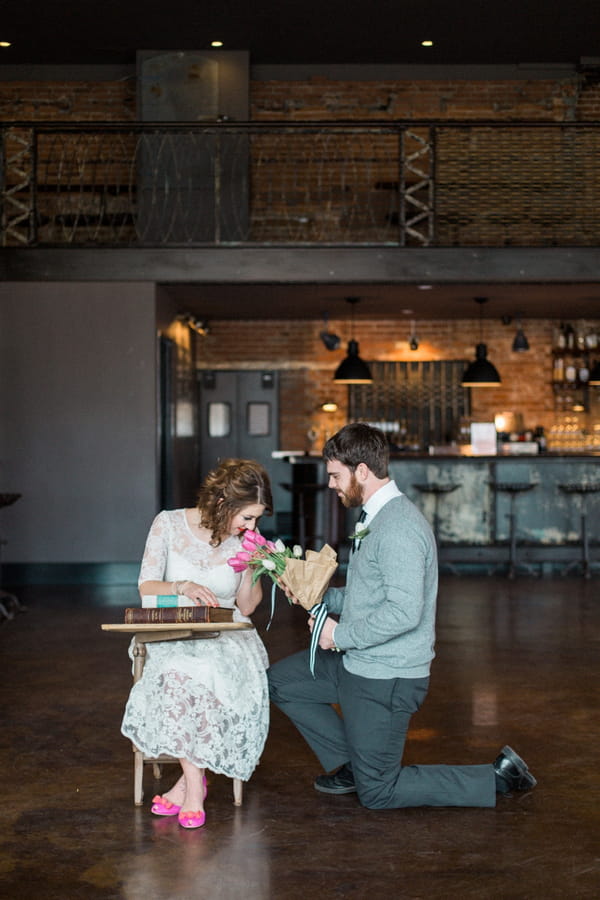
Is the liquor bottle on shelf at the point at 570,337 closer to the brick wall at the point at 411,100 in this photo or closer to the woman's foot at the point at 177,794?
the brick wall at the point at 411,100

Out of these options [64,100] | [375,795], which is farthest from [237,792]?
[64,100]

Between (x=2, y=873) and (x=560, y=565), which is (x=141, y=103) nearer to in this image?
(x=560, y=565)

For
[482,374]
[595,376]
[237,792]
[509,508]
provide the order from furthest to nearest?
[595,376] < [482,374] < [509,508] < [237,792]

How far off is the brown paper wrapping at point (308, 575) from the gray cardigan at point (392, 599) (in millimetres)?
141

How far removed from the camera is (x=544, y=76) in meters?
11.3

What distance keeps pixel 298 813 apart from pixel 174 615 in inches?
32.1

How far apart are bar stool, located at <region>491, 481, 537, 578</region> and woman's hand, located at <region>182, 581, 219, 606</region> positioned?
6.00m

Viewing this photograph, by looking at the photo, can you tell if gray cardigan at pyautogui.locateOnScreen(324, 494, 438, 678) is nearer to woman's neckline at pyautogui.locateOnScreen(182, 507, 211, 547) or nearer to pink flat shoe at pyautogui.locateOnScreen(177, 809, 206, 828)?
woman's neckline at pyautogui.locateOnScreen(182, 507, 211, 547)

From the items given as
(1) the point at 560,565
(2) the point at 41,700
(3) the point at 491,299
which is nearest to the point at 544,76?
(3) the point at 491,299

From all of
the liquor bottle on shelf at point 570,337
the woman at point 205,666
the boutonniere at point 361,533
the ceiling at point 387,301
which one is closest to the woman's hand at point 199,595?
the woman at point 205,666

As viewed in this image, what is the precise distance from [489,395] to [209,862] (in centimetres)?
972

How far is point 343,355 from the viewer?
40.1 feet

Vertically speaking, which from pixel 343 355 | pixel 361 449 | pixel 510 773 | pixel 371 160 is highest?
pixel 371 160

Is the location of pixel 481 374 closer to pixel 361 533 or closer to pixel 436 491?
pixel 436 491
